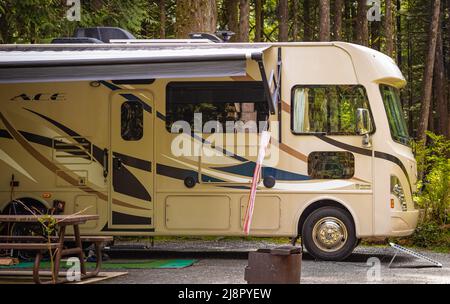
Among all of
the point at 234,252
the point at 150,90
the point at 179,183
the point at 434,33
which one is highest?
the point at 434,33

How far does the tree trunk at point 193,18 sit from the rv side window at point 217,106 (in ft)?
13.9

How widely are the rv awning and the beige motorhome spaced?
40.3 inches

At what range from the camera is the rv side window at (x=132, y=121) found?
13.1m

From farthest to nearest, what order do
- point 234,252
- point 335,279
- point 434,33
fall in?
point 434,33
point 234,252
point 335,279

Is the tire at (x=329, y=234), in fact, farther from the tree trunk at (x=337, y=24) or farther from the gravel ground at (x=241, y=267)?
the tree trunk at (x=337, y=24)

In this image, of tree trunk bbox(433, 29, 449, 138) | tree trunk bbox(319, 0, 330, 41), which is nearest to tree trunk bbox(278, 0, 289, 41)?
tree trunk bbox(319, 0, 330, 41)

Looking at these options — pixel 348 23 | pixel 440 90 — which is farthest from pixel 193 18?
pixel 348 23

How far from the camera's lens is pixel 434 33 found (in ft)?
87.8

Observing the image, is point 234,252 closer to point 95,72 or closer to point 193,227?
point 193,227

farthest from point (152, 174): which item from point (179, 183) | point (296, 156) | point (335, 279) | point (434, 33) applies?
point (434, 33)

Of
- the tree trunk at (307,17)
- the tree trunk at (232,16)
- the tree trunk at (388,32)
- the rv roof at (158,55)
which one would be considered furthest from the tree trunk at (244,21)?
the rv roof at (158,55)

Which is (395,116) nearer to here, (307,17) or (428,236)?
(428,236)

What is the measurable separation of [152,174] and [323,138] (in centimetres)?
257
